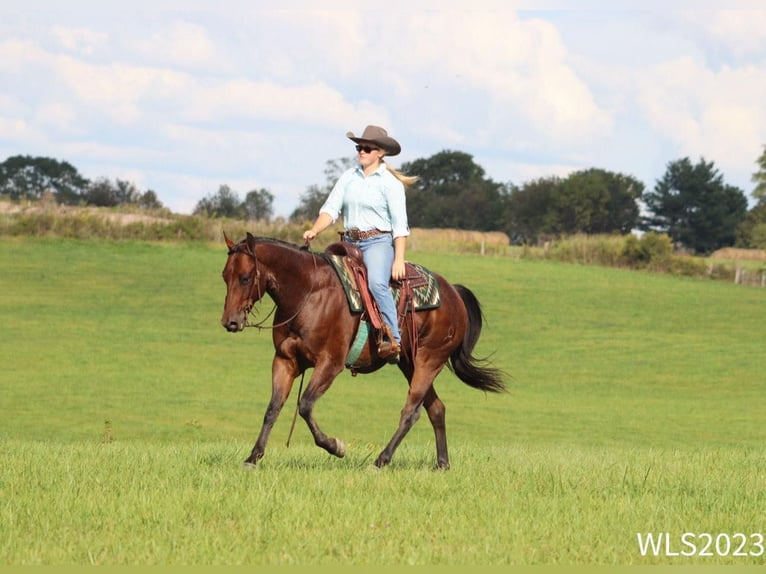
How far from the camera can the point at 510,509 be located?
8.53 metres

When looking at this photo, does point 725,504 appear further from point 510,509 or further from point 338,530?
point 338,530

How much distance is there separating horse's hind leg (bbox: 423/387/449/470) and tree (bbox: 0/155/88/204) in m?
141

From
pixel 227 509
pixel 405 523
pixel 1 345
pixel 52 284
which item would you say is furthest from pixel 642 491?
pixel 52 284

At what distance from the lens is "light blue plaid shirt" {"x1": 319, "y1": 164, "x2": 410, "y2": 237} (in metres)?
11.0

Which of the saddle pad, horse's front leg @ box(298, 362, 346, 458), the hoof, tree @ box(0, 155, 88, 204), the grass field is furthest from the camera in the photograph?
tree @ box(0, 155, 88, 204)

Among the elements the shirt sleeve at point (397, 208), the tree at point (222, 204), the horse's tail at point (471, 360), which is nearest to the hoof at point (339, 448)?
the shirt sleeve at point (397, 208)

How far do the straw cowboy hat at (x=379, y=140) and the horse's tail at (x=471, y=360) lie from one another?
2.15m

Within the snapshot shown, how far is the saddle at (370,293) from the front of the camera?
36.0ft

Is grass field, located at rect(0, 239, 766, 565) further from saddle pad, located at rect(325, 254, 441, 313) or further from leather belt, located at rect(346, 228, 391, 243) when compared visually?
leather belt, located at rect(346, 228, 391, 243)

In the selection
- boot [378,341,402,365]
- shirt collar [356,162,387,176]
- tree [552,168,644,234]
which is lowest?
boot [378,341,402,365]

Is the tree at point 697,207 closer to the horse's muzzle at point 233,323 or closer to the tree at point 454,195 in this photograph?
the tree at point 454,195

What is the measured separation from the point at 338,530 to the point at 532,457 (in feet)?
19.5

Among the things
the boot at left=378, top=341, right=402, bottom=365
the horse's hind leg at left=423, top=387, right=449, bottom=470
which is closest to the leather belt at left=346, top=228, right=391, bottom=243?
the boot at left=378, top=341, right=402, bottom=365

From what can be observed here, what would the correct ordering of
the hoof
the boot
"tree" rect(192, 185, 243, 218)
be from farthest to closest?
1. "tree" rect(192, 185, 243, 218)
2. the boot
3. the hoof
